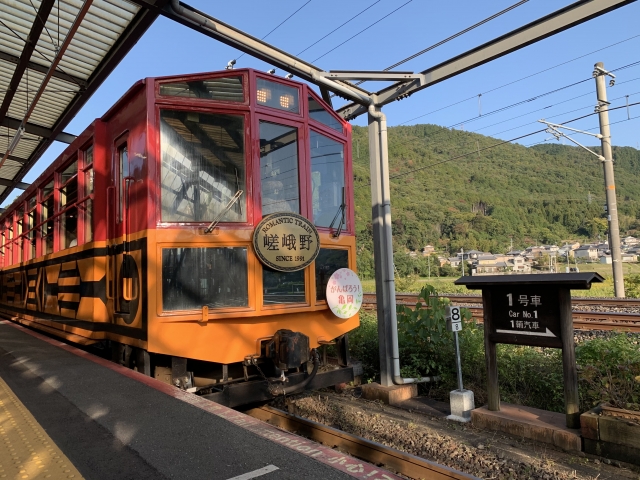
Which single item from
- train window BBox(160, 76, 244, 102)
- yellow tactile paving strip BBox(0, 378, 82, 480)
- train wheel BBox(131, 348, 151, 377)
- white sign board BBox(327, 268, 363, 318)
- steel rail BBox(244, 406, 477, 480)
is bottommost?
steel rail BBox(244, 406, 477, 480)

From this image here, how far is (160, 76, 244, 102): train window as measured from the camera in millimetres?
4242

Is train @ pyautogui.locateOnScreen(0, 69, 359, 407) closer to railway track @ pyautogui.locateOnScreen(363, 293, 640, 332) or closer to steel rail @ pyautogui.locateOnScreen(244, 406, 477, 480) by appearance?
steel rail @ pyautogui.locateOnScreen(244, 406, 477, 480)

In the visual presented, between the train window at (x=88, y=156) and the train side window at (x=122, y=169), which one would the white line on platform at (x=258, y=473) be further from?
the train window at (x=88, y=156)

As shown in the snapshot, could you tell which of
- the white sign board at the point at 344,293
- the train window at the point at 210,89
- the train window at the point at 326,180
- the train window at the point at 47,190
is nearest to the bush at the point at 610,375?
the white sign board at the point at 344,293

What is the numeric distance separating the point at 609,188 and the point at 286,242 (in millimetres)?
13557

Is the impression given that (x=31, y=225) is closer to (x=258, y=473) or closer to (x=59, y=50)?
(x=59, y=50)

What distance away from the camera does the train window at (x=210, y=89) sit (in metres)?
4.24

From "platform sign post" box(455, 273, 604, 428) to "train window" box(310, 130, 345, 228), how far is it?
4.84 feet

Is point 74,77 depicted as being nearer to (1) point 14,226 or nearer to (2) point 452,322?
(1) point 14,226

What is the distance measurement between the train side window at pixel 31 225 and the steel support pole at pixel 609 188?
14383mm

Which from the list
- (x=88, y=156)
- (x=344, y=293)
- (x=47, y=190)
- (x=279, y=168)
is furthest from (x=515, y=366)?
(x=47, y=190)

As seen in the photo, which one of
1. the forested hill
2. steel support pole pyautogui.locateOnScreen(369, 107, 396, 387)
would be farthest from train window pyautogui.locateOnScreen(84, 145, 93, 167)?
the forested hill

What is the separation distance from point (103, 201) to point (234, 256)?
1750 mm

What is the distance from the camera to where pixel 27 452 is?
265cm
